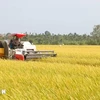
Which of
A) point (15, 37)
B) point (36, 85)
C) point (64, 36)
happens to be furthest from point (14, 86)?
point (64, 36)

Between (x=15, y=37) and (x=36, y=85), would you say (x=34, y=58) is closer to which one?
(x=15, y=37)

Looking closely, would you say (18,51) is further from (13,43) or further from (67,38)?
(67,38)

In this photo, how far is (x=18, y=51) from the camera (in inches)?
501

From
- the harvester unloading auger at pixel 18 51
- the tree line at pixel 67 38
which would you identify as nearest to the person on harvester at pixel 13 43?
the harvester unloading auger at pixel 18 51

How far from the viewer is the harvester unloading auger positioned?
1243cm

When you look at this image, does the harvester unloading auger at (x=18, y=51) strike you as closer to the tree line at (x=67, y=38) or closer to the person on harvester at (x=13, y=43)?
the person on harvester at (x=13, y=43)

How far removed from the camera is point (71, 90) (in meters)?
3.62

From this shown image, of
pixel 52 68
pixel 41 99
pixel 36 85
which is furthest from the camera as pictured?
pixel 52 68

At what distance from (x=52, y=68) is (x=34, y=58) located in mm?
6259

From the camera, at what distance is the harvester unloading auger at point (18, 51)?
12432mm

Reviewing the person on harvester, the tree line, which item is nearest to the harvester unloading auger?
the person on harvester

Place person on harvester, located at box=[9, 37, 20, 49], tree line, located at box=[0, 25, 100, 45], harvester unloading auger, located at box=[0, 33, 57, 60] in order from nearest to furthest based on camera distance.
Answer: harvester unloading auger, located at box=[0, 33, 57, 60] < person on harvester, located at box=[9, 37, 20, 49] < tree line, located at box=[0, 25, 100, 45]

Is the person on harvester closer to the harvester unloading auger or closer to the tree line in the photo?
the harvester unloading auger

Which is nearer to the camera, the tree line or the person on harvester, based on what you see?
the person on harvester
